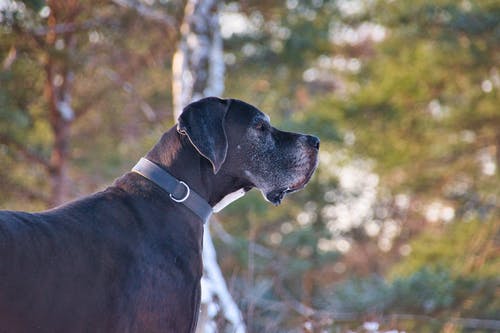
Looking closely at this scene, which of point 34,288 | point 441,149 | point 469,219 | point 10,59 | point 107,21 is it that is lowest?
point 34,288

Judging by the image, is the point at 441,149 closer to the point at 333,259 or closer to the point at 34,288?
the point at 333,259

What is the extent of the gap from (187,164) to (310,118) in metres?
11.3

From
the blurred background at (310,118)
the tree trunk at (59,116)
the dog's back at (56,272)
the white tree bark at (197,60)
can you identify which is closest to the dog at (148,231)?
the dog's back at (56,272)

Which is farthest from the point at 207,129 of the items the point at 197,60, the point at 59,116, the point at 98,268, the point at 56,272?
the point at 59,116

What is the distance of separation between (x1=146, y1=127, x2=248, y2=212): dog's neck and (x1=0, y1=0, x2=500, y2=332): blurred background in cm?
582

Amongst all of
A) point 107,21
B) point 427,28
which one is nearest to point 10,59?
point 107,21

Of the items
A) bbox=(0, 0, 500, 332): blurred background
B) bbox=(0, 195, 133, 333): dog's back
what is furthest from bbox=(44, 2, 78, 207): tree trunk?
bbox=(0, 195, 133, 333): dog's back

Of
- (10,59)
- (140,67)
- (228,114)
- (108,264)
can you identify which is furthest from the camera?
(140,67)

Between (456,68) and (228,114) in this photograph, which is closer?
(228,114)

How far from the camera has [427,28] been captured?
1611 centimetres

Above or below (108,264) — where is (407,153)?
above

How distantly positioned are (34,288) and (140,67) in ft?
39.2

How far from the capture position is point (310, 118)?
16.0m

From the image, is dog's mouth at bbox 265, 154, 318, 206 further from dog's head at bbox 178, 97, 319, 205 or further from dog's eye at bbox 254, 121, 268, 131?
dog's eye at bbox 254, 121, 268, 131
